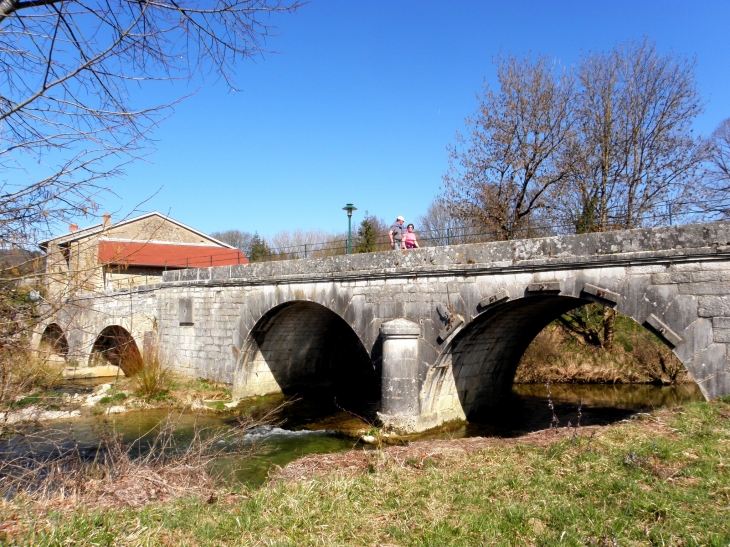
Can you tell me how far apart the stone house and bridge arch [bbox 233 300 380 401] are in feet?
9.71

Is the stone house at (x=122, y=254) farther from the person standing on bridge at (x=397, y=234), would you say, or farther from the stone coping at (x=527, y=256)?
the person standing on bridge at (x=397, y=234)

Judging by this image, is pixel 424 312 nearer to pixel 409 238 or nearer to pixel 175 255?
pixel 409 238

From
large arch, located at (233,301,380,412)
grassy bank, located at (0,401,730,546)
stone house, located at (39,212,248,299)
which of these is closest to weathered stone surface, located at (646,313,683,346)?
grassy bank, located at (0,401,730,546)

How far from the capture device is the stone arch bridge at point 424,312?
708 cm

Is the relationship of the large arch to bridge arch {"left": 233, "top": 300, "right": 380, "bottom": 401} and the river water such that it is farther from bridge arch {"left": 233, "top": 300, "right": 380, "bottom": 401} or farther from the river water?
the river water

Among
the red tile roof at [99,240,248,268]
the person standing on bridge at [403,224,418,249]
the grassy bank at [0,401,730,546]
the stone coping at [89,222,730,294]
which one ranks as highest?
the red tile roof at [99,240,248,268]

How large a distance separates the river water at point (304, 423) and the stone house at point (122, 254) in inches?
130

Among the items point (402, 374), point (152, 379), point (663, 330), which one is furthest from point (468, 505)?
point (152, 379)

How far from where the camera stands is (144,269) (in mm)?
26203

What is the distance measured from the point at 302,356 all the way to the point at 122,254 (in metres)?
11.6

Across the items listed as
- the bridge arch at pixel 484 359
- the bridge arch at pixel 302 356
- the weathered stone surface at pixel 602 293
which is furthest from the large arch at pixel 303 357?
the weathered stone surface at pixel 602 293

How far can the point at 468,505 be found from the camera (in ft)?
13.8

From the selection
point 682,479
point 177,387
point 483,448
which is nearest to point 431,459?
point 483,448

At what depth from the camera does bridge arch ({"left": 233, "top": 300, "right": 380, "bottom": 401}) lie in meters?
13.9
